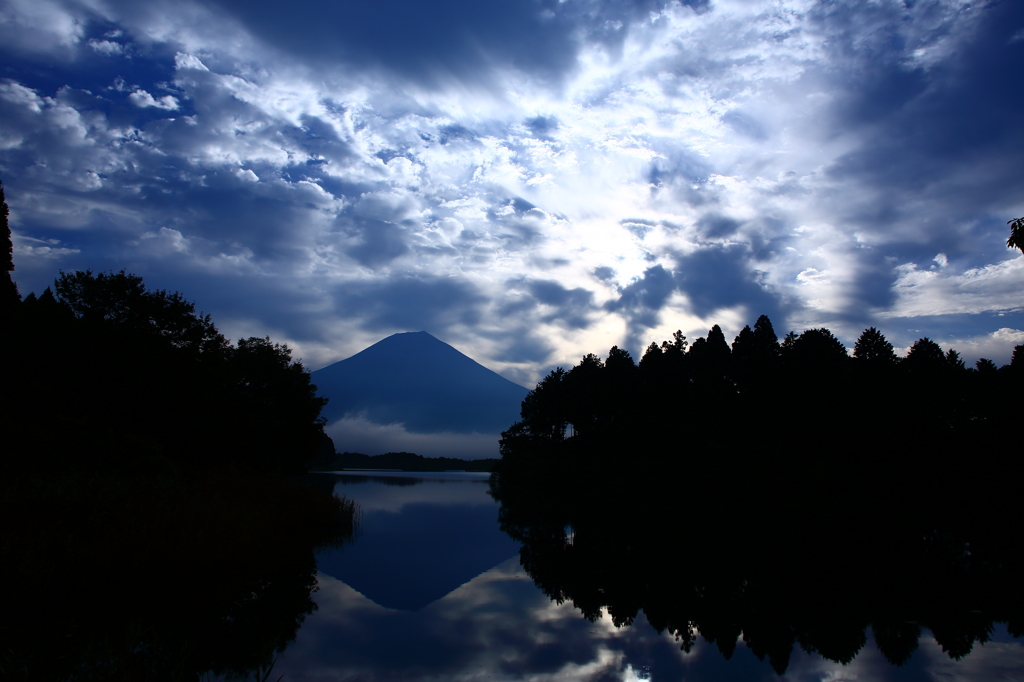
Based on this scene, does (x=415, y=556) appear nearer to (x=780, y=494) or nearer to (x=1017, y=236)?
(x=1017, y=236)

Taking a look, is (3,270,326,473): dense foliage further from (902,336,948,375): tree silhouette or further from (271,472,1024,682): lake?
(902,336,948,375): tree silhouette

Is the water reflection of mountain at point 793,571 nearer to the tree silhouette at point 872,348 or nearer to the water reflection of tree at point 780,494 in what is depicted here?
the water reflection of tree at point 780,494

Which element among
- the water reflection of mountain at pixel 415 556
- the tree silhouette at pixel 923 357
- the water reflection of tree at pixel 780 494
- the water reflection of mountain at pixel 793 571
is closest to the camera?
the water reflection of mountain at pixel 793 571

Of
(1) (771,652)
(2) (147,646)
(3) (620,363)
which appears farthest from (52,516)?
(3) (620,363)

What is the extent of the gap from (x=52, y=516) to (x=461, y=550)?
11.6m

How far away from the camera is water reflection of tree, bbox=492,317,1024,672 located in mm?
11352

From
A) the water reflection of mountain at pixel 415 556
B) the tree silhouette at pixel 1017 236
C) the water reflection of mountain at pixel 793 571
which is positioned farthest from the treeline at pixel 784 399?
the tree silhouette at pixel 1017 236

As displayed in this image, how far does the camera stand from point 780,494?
38.8 metres

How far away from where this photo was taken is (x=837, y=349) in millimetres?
46156

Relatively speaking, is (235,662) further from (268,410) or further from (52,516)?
(268,410)

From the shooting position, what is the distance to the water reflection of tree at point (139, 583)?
7.28m

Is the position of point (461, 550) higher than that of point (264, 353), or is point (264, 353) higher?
point (264, 353)

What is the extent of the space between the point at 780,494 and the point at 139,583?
3851 cm

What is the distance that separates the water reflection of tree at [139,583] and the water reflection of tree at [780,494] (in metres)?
6.42
